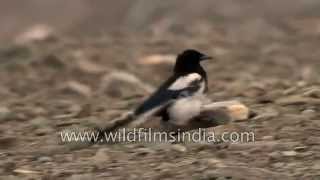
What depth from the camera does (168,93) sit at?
6.21 metres

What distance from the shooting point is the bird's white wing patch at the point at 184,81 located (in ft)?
20.7

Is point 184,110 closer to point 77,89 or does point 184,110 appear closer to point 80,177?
point 80,177

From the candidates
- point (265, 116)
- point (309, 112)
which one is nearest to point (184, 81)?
point (265, 116)

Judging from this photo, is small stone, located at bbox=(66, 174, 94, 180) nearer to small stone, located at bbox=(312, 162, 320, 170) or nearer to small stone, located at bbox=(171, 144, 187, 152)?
small stone, located at bbox=(171, 144, 187, 152)

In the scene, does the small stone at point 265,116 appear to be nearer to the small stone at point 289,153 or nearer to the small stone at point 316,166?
the small stone at point 289,153

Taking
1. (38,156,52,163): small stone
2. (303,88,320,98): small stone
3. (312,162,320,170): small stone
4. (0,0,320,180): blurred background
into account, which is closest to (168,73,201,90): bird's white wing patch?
(0,0,320,180): blurred background

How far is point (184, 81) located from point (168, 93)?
215 millimetres

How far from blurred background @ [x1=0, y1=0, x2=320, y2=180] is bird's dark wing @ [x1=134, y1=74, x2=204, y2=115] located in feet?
1.10

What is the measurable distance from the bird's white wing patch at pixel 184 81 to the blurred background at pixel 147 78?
40 centimetres

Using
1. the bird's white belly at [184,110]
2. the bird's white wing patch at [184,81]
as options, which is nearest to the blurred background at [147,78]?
the bird's white belly at [184,110]

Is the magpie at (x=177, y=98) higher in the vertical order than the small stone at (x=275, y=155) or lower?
higher

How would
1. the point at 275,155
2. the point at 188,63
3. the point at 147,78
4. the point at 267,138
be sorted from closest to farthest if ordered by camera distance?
the point at 275,155, the point at 267,138, the point at 188,63, the point at 147,78

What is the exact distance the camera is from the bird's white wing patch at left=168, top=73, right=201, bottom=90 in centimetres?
630

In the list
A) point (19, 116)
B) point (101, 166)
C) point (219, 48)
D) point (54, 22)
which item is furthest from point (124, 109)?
point (54, 22)
